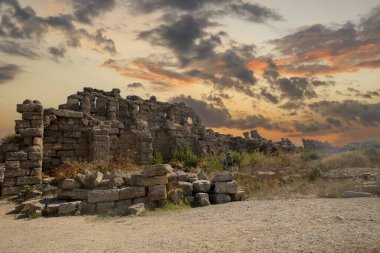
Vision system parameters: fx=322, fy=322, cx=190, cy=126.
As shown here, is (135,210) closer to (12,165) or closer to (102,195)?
(102,195)

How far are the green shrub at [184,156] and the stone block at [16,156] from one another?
872 cm

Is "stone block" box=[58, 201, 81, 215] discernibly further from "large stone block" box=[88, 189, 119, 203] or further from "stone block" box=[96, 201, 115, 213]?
"stone block" box=[96, 201, 115, 213]

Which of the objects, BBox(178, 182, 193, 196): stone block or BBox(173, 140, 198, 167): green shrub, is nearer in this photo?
BBox(178, 182, 193, 196): stone block

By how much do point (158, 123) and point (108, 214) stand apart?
49.8 ft

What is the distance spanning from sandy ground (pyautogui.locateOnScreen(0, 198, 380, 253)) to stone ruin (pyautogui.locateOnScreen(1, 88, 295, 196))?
4.26 meters

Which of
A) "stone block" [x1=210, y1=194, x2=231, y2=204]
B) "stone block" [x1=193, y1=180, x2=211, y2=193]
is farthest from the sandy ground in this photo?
"stone block" [x1=193, y1=180, x2=211, y2=193]

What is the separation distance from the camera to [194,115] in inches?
1125

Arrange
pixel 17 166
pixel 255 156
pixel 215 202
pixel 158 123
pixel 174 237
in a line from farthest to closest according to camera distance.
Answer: pixel 158 123, pixel 255 156, pixel 17 166, pixel 215 202, pixel 174 237

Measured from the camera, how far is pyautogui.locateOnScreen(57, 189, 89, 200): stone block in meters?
10.1

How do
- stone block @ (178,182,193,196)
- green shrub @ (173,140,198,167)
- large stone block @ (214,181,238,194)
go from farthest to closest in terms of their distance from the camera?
green shrub @ (173,140,198,167)
large stone block @ (214,181,238,194)
stone block @ (178,182,193,196)

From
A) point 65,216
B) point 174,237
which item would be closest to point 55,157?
point 65,216

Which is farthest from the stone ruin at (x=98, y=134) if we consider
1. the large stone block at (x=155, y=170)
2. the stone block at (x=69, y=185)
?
the large stone block at (x=155, y=170)

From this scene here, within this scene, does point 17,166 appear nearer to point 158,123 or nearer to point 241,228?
point 241,228

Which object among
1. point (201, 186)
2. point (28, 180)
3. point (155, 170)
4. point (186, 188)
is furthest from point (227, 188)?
point (28, 180)
